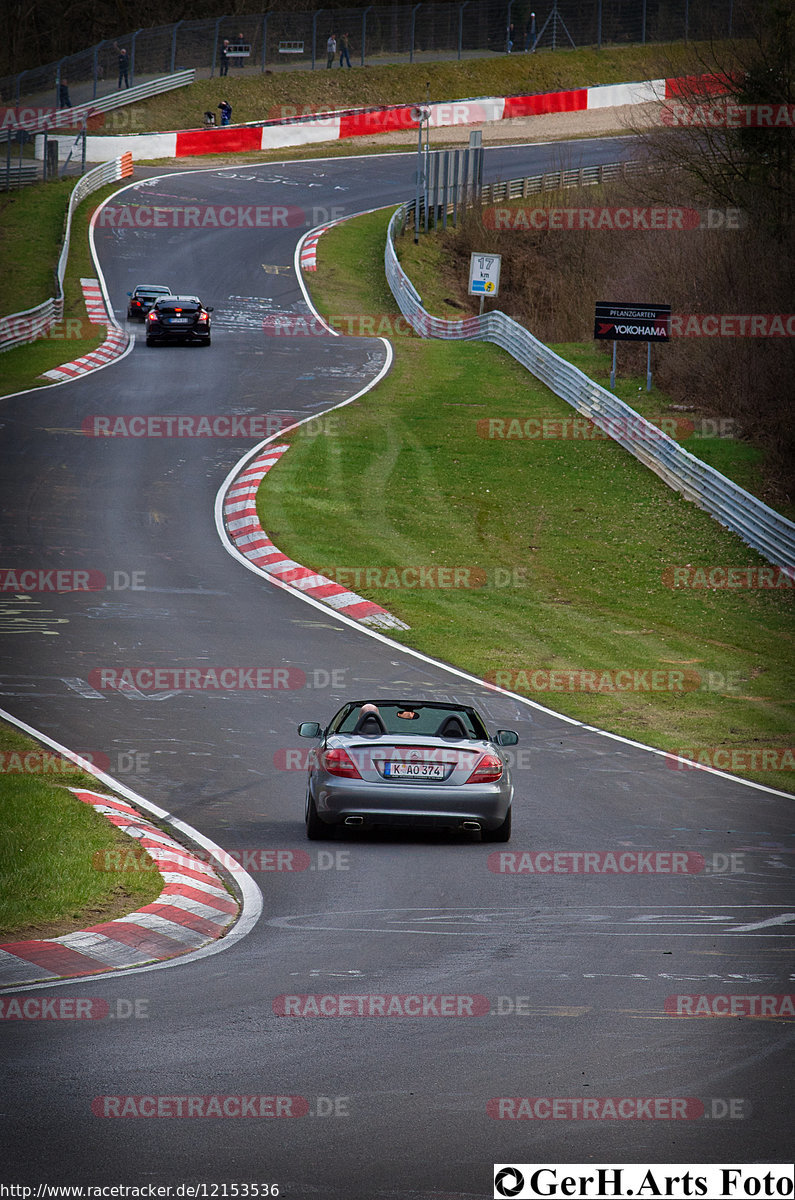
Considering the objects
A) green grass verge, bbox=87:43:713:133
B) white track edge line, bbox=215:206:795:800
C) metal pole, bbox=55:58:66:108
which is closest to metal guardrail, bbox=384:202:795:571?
white track edge line, bbox=215:206:795:800

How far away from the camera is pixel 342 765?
39.4 feet

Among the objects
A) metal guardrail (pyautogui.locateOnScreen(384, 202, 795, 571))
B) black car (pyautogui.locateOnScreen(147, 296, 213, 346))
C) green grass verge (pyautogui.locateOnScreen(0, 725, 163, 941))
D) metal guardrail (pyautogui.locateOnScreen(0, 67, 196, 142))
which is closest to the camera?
green grass verge (pyautogui.locateOnScreen(0, 725, 163, 941))

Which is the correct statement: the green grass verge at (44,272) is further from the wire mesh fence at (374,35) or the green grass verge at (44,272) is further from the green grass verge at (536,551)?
the wire mesh fence at (374,35)

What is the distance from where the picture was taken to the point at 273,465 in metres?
32.0

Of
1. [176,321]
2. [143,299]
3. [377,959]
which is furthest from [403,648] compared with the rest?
[143,299]

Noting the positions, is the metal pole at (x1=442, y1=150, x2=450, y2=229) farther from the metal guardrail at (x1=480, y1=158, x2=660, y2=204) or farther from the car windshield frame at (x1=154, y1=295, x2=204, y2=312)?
the car windshield frame at (x1=154, y1=295, x2=204, y2=312)

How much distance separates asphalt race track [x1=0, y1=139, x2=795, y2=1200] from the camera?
5.98 meters

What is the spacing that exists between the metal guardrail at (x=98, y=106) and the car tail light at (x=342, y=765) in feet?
188

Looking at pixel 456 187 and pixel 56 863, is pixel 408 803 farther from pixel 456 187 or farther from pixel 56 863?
pixel 456 187

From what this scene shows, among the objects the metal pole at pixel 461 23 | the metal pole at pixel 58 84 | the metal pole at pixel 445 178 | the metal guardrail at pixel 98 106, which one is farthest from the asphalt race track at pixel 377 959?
the metal pole at pixel 461 23

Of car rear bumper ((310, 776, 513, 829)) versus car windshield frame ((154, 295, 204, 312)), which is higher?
car windshield frame ((154, 295, 204, 312))

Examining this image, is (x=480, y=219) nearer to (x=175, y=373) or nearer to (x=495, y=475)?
(x=175, y=373)

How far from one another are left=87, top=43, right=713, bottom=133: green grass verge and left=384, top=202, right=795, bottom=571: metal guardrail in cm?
2935

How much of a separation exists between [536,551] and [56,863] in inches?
714
